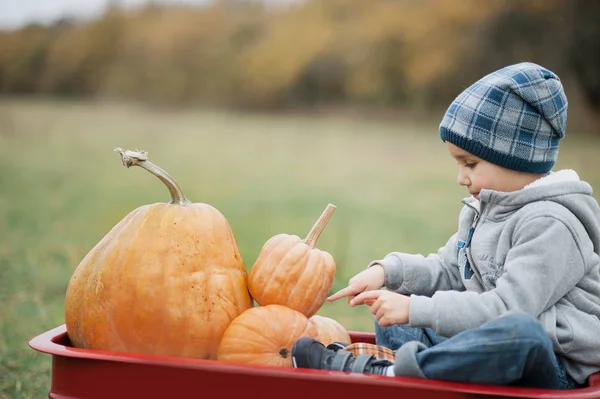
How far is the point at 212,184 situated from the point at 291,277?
21.6ft

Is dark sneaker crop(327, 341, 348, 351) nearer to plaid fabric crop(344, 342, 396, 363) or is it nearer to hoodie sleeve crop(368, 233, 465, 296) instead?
plaid fabric crop(344, 342, 396, 363)

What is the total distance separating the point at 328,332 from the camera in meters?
2.20

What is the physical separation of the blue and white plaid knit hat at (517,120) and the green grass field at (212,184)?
1.78m

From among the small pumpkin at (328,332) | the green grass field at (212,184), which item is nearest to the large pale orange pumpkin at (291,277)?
the small pumpkin at (328,332)

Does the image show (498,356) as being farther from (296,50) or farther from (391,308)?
(296,50)

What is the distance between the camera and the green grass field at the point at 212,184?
4.35 meters

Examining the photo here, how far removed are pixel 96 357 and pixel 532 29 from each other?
32.7ft

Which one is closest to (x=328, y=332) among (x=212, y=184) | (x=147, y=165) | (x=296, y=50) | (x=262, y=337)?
(x=262, y=337)

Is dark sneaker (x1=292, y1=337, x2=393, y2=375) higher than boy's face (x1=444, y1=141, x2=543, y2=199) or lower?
lower

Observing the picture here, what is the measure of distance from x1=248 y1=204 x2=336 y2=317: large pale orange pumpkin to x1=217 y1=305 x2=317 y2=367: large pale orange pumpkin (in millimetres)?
88

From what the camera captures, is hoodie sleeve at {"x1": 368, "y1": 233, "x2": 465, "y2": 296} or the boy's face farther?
hoodie sleeve at {"x1": 368, "y1": 233, "x2": 465, "y2": 296}

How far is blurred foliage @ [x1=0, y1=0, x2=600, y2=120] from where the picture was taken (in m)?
10.6

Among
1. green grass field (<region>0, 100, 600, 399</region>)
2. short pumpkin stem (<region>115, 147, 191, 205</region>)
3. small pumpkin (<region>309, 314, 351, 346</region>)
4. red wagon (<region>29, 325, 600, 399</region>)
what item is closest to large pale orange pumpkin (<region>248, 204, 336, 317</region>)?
small pumpkin (<region>309, 314, 351, 346</region>)

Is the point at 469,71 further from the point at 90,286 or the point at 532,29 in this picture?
the point at 90,286
